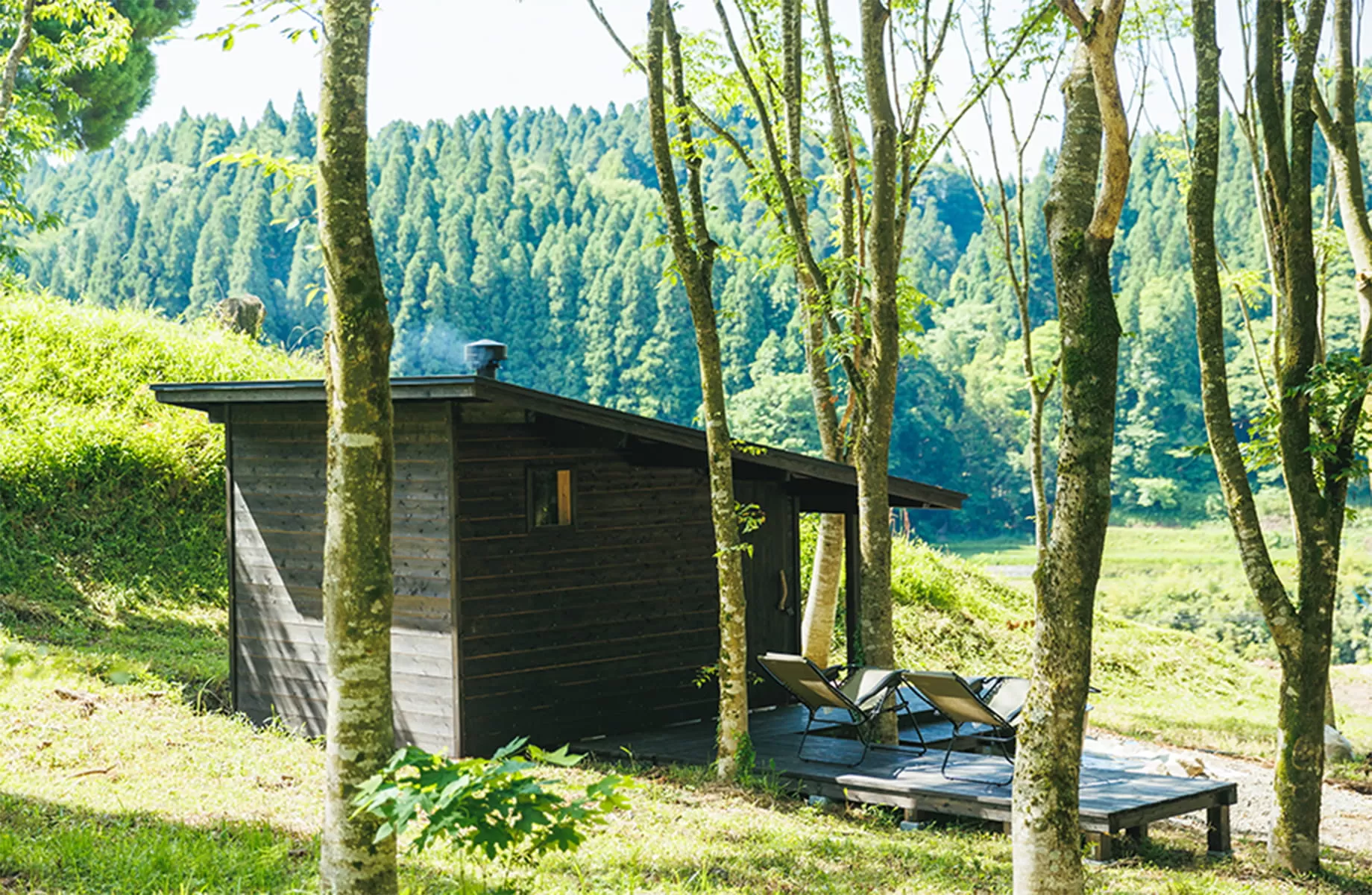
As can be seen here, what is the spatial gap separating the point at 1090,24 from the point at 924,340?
62040 mm

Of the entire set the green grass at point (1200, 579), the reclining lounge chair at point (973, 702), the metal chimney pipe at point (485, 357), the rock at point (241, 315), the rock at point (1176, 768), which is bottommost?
the green grass at point (1200, 579)

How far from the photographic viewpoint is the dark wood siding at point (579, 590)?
854 centimetres

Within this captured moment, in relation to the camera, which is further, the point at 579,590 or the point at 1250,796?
the point at 1250,796

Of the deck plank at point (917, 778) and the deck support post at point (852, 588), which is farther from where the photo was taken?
the deck support post at point (852, 588)

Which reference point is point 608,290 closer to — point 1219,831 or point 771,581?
point 771,581

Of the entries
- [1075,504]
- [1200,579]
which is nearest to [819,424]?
[1075,504]

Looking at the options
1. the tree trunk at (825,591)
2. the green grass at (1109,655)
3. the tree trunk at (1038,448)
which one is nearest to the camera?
the tree trunk at (825,591)

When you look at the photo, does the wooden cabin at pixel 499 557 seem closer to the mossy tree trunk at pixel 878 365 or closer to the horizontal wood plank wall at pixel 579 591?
the horizontal wood plank wall at pixel 579 591

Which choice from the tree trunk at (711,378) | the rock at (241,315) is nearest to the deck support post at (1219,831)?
the tree trunk at (711,378)

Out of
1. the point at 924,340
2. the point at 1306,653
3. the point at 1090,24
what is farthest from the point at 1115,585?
the point at 1090,24

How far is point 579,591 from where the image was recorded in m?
9.20

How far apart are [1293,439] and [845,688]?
3234mm

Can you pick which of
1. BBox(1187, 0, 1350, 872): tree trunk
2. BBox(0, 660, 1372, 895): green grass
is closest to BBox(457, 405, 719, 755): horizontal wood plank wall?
BBox(0, 660, 1372, 895): green grass

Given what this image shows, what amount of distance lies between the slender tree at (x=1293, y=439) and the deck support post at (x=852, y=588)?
3.88m
